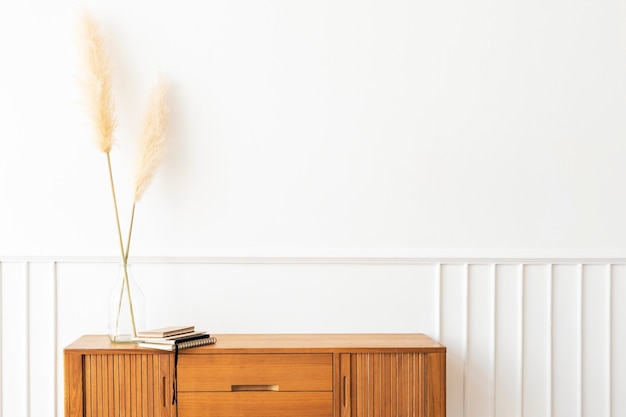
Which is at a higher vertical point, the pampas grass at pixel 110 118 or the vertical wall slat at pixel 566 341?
the pampas grass at pixel 110 118

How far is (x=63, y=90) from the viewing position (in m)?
2.54

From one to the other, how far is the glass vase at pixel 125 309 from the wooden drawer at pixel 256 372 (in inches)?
9.5

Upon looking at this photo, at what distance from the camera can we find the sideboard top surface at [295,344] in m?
2.23

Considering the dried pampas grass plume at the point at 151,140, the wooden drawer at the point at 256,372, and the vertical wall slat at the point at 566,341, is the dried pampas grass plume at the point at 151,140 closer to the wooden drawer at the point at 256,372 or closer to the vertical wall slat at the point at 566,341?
the wooden drawer at the point at 256,372

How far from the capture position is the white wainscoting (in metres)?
2.53

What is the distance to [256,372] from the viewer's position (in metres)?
2.24

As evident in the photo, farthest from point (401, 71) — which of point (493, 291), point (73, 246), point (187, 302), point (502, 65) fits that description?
point (73, 246)

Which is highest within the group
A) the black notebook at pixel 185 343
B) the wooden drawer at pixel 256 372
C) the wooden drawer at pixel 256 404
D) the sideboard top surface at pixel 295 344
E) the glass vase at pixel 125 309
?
the glass vase at pixel 125 309

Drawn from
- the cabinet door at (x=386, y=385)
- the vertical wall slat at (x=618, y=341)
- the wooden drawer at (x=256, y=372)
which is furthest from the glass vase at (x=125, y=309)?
the vertical wall slat at (x=618, y=341)

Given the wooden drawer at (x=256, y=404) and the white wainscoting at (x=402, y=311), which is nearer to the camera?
the wooden drawer at (x=256, y=404)

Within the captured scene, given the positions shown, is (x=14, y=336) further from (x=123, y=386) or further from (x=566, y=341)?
(x=566, y=341)

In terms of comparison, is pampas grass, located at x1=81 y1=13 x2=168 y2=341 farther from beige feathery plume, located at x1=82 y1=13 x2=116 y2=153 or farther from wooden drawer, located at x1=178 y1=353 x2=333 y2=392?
wooden drawer, located at x1=178 y1=353 x2=333 y2=392

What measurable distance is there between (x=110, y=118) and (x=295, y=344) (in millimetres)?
1004

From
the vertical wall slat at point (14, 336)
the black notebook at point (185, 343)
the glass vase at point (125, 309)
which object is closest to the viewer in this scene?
the black notebook at point (185, 343)
